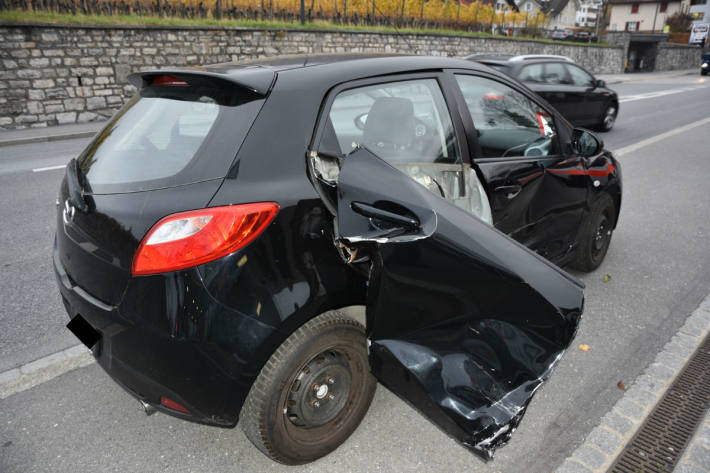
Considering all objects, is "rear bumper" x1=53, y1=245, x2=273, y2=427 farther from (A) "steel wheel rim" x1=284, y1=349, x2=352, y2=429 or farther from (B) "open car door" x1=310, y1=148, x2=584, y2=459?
(B) "open car door" x1=310, y1=148, x2=584, y2=459

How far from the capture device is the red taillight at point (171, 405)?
184 centimetres

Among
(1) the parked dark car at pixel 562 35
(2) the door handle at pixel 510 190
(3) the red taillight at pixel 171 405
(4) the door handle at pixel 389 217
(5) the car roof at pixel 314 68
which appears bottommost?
(3) the red taillight at pixel 171 405

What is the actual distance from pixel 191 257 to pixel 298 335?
1.66ft

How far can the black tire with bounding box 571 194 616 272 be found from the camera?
374 centimetres

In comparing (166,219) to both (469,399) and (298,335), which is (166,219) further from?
(469,399)

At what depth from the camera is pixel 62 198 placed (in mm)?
2301

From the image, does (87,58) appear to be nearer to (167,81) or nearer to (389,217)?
(167,81)

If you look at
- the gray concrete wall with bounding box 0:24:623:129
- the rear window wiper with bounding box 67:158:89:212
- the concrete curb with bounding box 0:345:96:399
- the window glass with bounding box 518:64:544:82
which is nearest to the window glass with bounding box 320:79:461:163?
the rear window wiper with bounding box 67:158:89:212

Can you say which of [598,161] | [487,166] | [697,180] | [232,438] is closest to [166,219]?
[232,438]

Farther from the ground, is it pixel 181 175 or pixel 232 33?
pixel 232 33

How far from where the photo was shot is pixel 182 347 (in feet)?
5.66

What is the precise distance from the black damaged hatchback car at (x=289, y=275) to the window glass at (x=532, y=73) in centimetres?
874

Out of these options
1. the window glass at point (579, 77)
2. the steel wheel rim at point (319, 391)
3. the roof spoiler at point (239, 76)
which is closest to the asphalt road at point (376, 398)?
the steel wheel rim at point (319, 391)

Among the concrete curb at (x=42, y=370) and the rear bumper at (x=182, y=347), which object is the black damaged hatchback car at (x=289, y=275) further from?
the concrete curb at (x=42, y=370)
